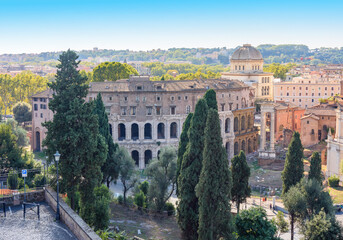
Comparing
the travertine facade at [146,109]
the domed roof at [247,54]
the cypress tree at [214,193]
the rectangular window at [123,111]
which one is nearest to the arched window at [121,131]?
the travertine facade at [146,109]

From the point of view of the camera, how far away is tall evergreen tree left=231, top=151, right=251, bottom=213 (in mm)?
35188

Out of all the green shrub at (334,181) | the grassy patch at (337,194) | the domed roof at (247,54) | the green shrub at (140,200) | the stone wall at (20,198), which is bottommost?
the grassy patch at (337,194)

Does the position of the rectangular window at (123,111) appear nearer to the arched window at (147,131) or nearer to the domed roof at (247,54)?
the arched window at (147,131)

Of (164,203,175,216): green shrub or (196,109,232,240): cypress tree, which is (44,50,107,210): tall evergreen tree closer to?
(196,109,232,240): cypress tree

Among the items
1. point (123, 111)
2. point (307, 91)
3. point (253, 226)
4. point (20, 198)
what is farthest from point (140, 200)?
point (307, 91)

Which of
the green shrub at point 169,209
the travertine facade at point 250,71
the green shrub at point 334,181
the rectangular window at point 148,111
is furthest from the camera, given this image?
the travertine facade at point 250,71

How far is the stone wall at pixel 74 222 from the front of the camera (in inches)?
741

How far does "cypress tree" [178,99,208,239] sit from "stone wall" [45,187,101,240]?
27.2 feet

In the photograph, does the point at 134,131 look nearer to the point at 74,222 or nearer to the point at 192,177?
the point at 192,177

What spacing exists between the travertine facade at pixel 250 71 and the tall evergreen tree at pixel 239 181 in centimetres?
4387

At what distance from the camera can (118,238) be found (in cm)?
2428

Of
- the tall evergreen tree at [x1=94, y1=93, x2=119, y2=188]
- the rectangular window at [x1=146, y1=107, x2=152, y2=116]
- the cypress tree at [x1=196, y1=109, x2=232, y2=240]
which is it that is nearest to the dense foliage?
the cypress tree at [x1=196, y1=109, x2=232, y2=240]

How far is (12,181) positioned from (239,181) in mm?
16535

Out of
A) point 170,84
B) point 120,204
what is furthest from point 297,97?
point 120,204
